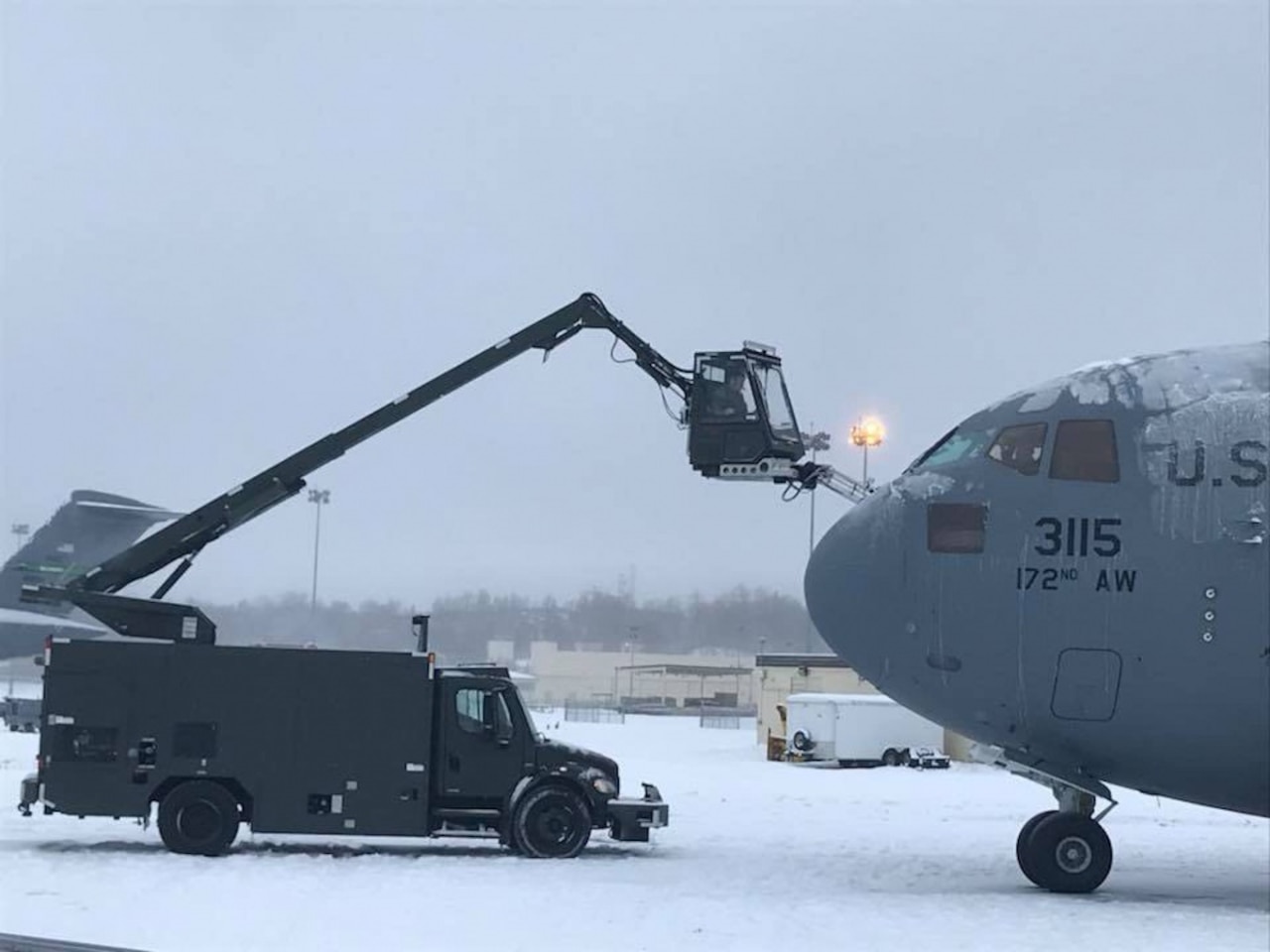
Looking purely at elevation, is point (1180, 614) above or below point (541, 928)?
above

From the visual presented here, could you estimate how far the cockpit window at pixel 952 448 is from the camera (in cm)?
1472

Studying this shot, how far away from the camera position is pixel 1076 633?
13.9 m

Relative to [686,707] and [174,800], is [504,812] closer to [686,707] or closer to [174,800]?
[174,800]

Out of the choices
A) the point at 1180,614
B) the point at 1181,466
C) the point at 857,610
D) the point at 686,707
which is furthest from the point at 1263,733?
the point at 686,707

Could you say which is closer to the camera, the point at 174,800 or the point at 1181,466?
the point at 1181,466

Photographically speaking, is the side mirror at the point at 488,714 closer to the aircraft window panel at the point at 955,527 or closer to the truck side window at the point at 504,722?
the truck side window at the point at 504,722

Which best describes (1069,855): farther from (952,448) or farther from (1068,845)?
(952,448)

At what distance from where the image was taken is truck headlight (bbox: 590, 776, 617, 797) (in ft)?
57.3

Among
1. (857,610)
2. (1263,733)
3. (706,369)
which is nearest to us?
(1263,733)

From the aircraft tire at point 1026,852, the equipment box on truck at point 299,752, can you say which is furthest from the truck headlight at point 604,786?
the aircraft tire at point 1026,852

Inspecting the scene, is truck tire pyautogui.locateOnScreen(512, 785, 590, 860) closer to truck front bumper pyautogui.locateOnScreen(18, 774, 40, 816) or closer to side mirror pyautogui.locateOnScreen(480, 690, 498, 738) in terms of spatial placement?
side mirror pyautogui.locateOnScreen(480, 690, 498, 738)

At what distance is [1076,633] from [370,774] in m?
8.53

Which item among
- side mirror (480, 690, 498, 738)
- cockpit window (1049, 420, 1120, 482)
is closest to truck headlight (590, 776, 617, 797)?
side mirror (480, 690, 498, 738)

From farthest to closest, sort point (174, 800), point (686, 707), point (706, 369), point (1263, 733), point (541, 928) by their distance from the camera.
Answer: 1. point (686, 707)
2. point (706, 369)
3. point (174, 800)
4. point (1263, 733)
5. point (541, 928)
